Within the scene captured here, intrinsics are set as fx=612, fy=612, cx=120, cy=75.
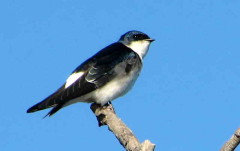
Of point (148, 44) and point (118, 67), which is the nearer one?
point (118, 67)

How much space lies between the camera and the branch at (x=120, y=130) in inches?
184

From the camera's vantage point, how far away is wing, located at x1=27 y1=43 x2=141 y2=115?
7266 mm

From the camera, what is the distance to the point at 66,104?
741 cm

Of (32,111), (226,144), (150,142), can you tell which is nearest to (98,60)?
(32,111)

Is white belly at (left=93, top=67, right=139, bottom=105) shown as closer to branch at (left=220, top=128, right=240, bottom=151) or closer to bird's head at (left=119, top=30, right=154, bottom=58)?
bird's head at (left=119, top=30, right=154, bottom=58)

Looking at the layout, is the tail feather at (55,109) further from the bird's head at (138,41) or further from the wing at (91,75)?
the bird's head at (138,41)

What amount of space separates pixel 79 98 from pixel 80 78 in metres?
0.29

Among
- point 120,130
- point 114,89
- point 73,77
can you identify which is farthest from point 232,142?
point 73,77

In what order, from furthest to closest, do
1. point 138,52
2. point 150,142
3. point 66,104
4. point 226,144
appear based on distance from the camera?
point 138,52 < point 66,104 < point 150,142 < point 226,144

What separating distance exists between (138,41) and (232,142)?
4.79m

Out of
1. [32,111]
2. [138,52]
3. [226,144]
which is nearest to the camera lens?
[226,144]

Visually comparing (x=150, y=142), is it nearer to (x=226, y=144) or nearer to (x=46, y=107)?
(x=226, y=144)

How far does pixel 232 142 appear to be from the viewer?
410 centimetres

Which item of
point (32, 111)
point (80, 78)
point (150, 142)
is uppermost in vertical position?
point (80, 78)
